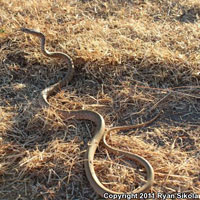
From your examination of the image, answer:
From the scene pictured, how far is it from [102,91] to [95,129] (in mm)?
709

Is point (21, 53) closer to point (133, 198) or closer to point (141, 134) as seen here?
point (141, 134)

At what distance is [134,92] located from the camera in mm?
4324

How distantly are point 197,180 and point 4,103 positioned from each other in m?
2.66

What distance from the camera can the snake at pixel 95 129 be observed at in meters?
3.12

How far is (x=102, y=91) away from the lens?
4340mm

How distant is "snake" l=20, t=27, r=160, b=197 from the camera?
3125 millimetres

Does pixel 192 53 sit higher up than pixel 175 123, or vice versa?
pixel 192 53

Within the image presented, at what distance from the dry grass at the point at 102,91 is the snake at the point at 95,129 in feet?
0.28

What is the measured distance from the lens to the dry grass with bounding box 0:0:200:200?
3.28m

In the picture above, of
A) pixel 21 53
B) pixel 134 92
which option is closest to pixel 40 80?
pixel 21 53

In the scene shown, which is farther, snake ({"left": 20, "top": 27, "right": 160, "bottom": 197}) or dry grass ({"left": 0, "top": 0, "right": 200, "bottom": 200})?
dry grass ({"left": 0, "top": 0, "right": 200, "bottom": 200})

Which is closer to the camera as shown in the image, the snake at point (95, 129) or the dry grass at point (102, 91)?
the snake at point (95, 129)

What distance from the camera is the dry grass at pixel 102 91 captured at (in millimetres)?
3275

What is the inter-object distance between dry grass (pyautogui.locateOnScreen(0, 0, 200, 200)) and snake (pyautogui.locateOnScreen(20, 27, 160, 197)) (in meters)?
0.08
